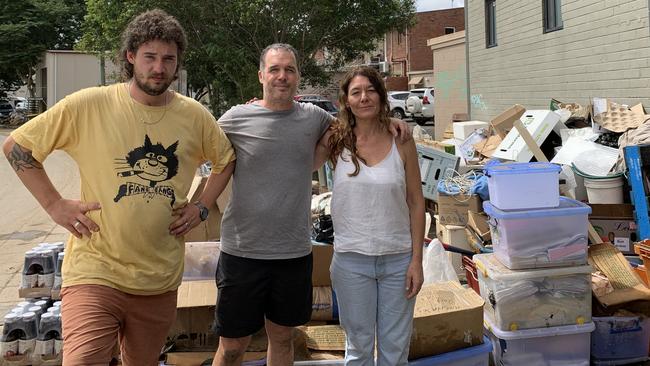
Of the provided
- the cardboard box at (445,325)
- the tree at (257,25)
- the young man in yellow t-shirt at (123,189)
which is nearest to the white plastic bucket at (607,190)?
the cardboard box at (445,325)

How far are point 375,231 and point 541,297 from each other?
5.66 ft

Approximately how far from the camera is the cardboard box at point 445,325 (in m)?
3.47

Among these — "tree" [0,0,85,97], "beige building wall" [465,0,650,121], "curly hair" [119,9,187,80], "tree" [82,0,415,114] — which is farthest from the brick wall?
"curly hair" [119,9,187,80]

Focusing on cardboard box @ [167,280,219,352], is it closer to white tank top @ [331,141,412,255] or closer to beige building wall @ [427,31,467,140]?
white tank top @ [331,141,412,255]

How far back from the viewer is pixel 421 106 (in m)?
25.5

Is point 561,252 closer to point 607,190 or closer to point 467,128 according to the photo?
point 607,190

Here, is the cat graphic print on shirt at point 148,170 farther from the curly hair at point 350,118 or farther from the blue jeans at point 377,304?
the blue jeans at point 377,304

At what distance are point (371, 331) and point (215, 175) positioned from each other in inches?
42.6

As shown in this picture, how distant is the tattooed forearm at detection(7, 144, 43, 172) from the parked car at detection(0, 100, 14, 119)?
34.4 metres

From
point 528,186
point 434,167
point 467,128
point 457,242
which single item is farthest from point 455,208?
point 467,128

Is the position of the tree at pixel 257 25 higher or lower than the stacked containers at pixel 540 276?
higher

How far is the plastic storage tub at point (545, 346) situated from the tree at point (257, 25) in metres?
12.4

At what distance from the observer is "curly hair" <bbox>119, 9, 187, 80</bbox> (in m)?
2.44

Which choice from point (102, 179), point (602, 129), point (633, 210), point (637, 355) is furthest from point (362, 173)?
point (602, 129)
